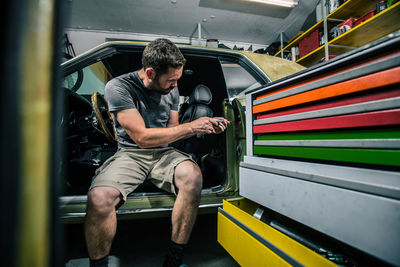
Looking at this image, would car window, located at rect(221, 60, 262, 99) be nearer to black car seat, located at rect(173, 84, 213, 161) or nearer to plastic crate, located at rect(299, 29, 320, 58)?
plastic crate, located at rect(299, 29, 320, 58)

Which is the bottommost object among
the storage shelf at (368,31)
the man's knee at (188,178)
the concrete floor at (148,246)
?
the concrete floor at (148,246)

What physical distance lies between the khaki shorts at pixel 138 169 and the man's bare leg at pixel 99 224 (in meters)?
0.07

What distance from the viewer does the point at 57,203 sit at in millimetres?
244

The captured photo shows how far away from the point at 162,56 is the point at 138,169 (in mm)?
666

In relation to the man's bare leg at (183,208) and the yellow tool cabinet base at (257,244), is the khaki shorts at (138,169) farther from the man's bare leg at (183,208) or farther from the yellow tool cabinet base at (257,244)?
the yellow tool cabinet base at (257,244)

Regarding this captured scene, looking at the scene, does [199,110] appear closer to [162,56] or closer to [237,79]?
[162,56]

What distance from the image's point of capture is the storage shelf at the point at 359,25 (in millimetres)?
2403

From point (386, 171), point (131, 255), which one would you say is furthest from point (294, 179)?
point (131, 255)

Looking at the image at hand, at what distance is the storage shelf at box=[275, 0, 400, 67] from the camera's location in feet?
7.88

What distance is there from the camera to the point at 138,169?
108 centimetres

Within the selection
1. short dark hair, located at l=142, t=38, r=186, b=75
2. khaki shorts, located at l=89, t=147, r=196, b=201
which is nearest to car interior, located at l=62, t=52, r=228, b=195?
khaki shorts, located at l=89, t=147, r=196, b=201

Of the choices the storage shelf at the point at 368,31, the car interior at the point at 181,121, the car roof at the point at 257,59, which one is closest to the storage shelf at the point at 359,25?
the storage shelf at the point at 368,31

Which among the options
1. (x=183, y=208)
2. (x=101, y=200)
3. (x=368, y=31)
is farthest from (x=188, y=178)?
(x=368, y=31)

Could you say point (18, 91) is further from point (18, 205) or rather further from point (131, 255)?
point (131, 255)
